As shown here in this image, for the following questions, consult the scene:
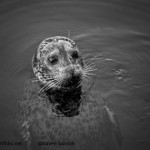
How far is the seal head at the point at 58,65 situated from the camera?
4.73 m

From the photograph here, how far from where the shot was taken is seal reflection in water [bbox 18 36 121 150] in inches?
185

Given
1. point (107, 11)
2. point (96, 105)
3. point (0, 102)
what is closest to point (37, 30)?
point (107, 11)

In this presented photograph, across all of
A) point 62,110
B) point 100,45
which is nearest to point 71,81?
point 62,110

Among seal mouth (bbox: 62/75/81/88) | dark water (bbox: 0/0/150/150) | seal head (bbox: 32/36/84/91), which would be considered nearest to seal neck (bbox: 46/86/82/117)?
seal head (bbox: 32/36/84/91)

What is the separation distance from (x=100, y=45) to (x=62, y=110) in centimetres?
292

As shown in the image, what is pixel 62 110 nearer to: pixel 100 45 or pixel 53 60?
pixel 53 60

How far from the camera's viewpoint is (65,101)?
16.7ft

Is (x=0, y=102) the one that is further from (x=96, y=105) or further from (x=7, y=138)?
(x=96, y=105)

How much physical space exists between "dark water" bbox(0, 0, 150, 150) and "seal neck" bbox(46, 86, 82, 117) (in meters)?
0.90

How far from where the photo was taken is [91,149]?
4.68 meters

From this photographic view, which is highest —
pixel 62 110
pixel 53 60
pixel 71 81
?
pixel 53 60

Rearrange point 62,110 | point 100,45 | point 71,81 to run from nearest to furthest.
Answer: point 71,81
point 62,110
point 100,45

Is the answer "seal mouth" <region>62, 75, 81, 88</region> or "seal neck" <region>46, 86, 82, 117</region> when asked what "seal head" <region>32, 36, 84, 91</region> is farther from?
"seal neck" <region>46, 86, 82, 117</region>

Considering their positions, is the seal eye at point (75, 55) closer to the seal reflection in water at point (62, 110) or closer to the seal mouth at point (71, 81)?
the seal reflection in water at point (62, 110)
